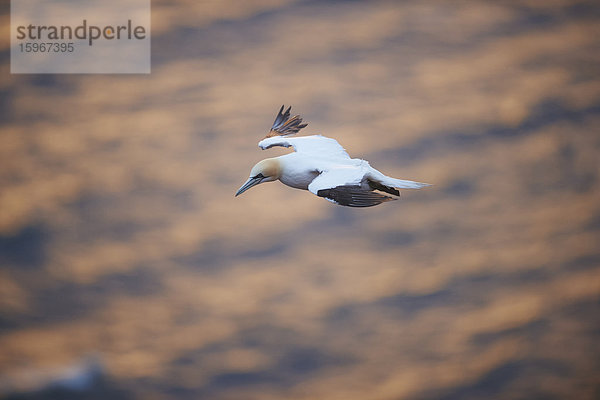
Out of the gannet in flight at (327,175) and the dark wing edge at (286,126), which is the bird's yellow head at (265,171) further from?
the dark wing edge at (286,126)

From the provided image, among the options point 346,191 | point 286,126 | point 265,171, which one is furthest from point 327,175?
point 286,126

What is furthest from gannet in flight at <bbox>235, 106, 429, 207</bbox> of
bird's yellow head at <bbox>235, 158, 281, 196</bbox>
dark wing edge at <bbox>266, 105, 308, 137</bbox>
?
dark wing edge at <bbox>266, 105, 308, 137</bbox>

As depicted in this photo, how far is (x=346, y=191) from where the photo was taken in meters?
2.52

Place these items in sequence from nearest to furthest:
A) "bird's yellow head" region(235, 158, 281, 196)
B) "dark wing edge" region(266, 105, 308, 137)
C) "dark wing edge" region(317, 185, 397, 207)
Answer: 1. "dark wing edge" region(317, 185, 397, 207)
2. "bird's yellow head" region(235, 158, 281, 196)
3. "dark wing edge" region(266, 105, 308, 137)

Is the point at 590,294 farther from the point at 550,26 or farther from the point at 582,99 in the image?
the point at 550,26

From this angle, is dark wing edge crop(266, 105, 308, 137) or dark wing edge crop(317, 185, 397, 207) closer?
dark wing edge crop(317, 185, 397, 207)

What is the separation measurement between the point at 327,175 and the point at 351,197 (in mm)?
183

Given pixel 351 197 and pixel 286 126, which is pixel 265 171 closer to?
pixel 351 197

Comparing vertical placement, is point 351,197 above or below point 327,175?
below

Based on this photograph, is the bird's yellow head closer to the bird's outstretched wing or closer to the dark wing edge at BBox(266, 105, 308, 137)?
the bird's outstretched wing

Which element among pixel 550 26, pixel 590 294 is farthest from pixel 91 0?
pixel 590 294

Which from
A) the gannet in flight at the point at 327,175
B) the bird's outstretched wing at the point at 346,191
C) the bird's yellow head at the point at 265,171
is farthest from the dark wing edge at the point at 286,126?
the bird's outstretched wing at the point at 346,191

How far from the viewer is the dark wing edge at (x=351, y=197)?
249cm

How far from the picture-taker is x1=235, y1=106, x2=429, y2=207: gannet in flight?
251cm
